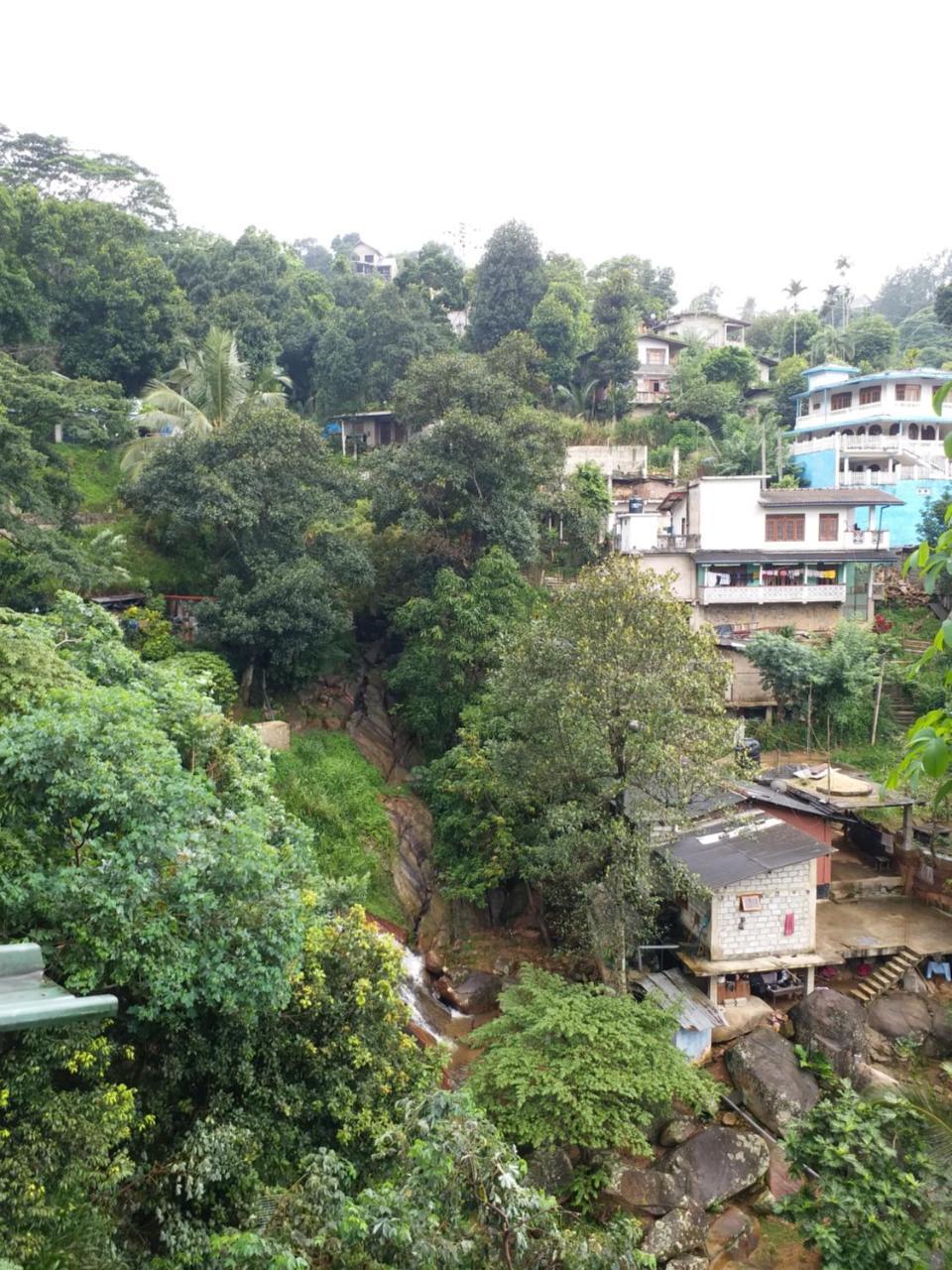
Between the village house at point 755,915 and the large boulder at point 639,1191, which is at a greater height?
the village house at point 755,915

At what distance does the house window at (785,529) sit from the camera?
2955 cm

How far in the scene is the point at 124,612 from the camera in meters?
22.7

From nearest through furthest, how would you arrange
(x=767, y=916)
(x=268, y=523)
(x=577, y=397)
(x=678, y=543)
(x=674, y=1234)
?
(x=674, y=1234) → (x=767, y=916) → (x=268, y=523) → (x=678, y=543) → (x=577, y=397)

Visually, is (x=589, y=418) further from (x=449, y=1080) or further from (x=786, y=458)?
(x=449, y=1080)

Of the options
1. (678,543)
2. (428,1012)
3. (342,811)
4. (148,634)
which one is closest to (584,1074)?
(428,1012)

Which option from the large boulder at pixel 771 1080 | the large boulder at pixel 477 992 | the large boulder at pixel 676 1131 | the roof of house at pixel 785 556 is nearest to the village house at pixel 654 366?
the roof of house at pixel 785 556

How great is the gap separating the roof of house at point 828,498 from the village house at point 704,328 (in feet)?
75.4

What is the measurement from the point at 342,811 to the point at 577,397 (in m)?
28.0

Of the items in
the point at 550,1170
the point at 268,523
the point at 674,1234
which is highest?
the point at 268,523

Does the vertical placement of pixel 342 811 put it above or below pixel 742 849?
below

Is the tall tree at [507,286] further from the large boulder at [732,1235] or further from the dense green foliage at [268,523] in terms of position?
the large boulder at [732,1235]

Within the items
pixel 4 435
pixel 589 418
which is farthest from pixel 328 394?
pixel 4 435

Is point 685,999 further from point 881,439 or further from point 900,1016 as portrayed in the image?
point 881,439

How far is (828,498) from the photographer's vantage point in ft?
95.8
